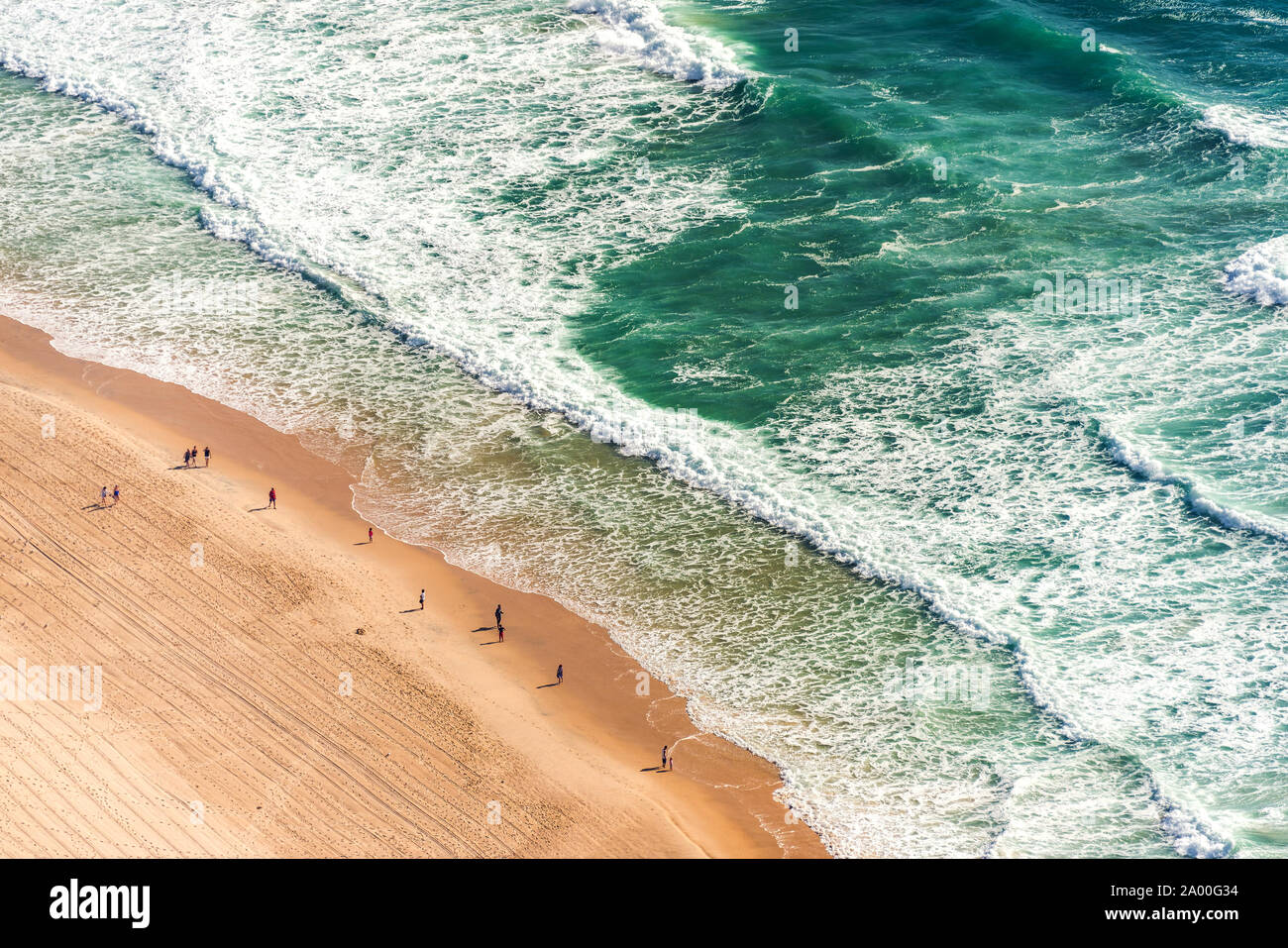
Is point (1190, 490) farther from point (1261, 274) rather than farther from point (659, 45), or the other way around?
point (659, 45)

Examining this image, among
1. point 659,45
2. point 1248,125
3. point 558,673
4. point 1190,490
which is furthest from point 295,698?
point 1248,125

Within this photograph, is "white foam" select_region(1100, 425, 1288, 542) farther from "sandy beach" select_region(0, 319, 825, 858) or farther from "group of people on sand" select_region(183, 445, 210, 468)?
"group of people on sand" select_region(183, 445, 210, 468)

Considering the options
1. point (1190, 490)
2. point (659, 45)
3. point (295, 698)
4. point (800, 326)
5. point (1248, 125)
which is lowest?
point (295, 698)

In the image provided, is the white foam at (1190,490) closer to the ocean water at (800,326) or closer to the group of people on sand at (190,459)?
the ocean water at (800,326)

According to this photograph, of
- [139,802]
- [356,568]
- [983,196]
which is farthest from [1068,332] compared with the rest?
[139,802]

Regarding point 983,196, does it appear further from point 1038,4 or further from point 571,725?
point 571,725

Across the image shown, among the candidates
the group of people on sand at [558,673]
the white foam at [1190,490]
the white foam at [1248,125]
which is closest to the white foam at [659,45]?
the white foam at [1248,125]

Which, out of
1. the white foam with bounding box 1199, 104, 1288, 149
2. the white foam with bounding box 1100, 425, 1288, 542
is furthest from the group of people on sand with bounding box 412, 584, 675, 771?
the white foam with bounding box 1199, 104, 1288, 149
